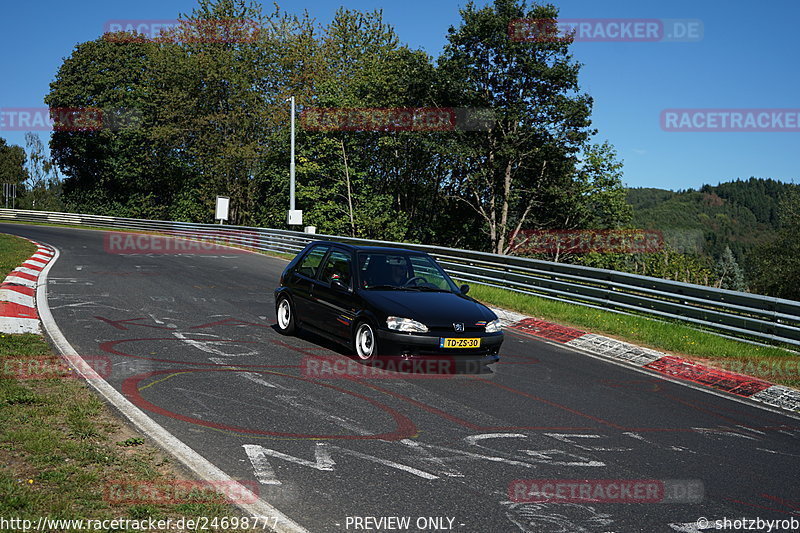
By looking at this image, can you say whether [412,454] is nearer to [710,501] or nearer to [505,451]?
[505,451]

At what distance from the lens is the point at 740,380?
9398mm

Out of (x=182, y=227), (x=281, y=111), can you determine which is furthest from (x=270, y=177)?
(x=182, y=227)

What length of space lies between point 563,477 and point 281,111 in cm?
4883

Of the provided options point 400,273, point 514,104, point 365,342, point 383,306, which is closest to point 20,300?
point 365,342

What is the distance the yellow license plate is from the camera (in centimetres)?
815

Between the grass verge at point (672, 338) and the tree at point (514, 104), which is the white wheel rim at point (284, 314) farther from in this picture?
the tree at point (514, 104)

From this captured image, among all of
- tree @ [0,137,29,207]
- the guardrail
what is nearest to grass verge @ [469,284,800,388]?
the guardrail

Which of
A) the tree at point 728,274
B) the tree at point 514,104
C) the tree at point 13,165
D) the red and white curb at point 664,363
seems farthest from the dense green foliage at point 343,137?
the tree at point 728,274

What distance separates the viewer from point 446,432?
6.03 m

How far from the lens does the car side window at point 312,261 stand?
1022cm

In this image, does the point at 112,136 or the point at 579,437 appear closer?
the point at 579,437

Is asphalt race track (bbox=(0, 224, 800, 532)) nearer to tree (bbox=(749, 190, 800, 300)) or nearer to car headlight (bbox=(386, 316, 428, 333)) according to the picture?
car headlight (bbox=(386, 316, 428, 333))

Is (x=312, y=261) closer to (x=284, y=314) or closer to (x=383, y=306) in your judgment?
(x=284, y=314)

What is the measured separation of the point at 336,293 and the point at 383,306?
111 cm
